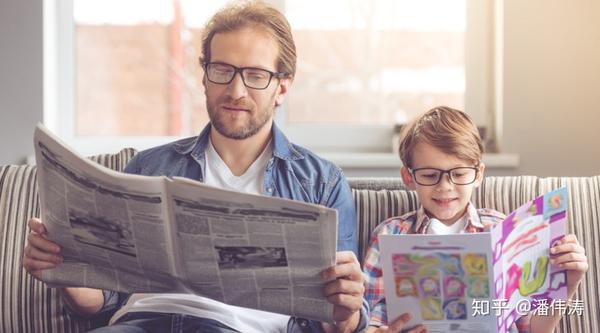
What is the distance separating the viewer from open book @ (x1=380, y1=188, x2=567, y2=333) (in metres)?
1.29

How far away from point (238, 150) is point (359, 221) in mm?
380

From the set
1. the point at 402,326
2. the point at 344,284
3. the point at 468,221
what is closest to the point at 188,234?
the point at 344,284

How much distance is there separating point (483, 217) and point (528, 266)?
0.89 feet

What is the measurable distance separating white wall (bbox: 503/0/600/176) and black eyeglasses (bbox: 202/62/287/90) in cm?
108

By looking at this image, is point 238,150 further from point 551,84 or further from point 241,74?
point 551,84

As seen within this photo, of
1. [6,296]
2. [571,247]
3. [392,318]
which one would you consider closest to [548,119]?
[571,247]

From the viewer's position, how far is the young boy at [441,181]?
5.30 feet

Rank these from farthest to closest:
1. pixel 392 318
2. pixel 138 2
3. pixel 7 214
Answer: pixel 138 2, pixel 7 214, pixel 392 318

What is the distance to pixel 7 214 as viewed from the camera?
1864mm

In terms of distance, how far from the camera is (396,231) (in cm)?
173

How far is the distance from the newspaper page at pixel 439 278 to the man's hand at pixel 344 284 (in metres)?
0.07

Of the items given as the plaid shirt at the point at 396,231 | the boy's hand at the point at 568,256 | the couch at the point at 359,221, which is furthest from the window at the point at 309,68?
the boy's hand at the point at 568,256

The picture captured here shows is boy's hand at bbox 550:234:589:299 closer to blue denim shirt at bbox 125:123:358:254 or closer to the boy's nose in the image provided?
the boy's nose

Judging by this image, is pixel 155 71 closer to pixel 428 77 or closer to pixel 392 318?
pixel 428 77
